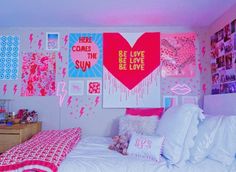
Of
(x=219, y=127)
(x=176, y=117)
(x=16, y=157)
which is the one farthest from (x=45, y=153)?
(x=219, y=127)

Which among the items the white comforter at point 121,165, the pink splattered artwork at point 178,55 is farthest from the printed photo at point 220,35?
the white comforter at point 121,165

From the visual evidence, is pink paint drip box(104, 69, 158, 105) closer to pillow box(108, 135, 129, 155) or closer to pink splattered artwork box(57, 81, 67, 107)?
pink splattered artwork box(57, 81, 67, 107)

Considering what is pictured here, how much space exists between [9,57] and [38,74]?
0.47 m

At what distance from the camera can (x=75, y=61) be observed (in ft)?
10.9

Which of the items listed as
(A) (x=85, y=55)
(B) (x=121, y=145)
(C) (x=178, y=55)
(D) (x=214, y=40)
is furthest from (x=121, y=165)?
(D) (x=214, y=40)

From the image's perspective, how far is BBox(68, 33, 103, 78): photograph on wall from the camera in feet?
10.8

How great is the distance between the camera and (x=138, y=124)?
2752 mm

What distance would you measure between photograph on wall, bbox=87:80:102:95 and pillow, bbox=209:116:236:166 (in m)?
1.72

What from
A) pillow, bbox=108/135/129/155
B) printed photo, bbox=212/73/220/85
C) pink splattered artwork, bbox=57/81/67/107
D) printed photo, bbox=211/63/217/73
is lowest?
pillow, bbox=108/135/129/155

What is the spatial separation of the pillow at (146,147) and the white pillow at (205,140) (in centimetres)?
27

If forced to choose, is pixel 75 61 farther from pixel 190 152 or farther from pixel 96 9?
pixel 190 152

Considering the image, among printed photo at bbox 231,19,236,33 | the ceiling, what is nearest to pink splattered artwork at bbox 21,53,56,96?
the ceiling

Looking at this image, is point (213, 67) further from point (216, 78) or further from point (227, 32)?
point (227, 32)

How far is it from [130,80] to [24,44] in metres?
1.54
